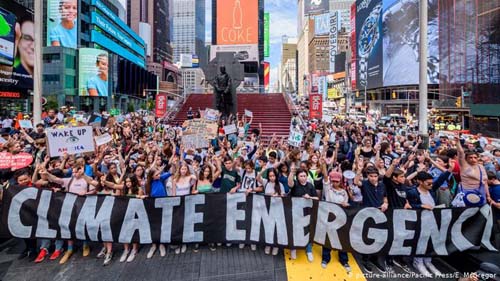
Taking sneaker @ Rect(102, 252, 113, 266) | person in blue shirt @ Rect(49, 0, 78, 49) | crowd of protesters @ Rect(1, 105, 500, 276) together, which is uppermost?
person in blue shirt @ Rect(49, 0, 78, 49)

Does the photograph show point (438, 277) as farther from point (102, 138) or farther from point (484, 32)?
point (484, 32)

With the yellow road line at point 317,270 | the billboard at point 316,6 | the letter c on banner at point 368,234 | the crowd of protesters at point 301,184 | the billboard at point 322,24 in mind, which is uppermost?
the billboard at point 316,6

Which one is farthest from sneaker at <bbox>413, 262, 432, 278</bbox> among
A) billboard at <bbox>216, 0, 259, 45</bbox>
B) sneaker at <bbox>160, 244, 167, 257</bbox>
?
billboard at <bbox>216, 0, 259, 45</bbox>

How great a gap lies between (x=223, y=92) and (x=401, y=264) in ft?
57.3

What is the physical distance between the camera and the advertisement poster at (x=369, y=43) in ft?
264

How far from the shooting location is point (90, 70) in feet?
201

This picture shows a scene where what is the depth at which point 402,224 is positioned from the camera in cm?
496

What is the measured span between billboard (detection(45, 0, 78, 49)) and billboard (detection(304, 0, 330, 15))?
530ft

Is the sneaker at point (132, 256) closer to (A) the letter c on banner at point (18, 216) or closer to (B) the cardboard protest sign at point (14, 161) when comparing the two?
(A) the letter c on banner at point (18, 216)

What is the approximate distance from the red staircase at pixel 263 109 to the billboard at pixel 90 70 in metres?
42.7

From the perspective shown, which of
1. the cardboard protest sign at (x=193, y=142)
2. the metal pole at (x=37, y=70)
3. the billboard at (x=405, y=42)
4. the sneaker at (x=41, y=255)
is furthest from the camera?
the billboard at (x=405, y=42)

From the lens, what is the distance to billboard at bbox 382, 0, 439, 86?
65125 millimetres

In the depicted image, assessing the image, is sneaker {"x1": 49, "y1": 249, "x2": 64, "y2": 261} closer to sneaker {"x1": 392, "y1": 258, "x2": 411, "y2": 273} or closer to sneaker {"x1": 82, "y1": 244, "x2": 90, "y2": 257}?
sneaker {"x1": 82, "y1": 244, "x2": 90, "y2": 257}

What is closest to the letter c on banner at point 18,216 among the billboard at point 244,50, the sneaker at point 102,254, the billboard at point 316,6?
the sneaker at point 102,254
